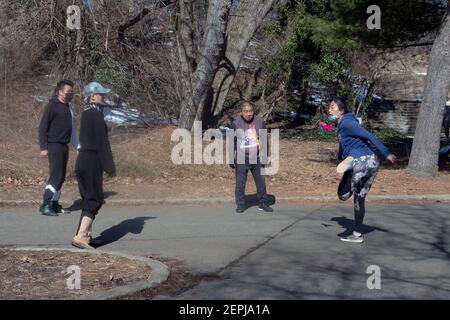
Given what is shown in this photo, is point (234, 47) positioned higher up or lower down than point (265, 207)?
higher up

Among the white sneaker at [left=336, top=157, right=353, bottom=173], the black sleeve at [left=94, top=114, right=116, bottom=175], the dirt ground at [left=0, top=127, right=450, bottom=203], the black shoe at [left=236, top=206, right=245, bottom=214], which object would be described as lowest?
the black shoe at [left=236, top=206, right=245, bottom=214]

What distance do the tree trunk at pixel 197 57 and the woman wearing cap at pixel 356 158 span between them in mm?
A: 7682

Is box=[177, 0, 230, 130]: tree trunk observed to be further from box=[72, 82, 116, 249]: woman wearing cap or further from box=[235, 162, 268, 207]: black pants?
box=[72, 82, 116, 249]: woman wearing cap

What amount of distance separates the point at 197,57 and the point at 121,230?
8081 mm

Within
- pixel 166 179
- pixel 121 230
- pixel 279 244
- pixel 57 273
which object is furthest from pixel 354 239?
pixel 166 179

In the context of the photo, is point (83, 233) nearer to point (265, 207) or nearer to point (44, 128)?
point (44, 128)

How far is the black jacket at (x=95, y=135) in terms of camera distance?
906cm

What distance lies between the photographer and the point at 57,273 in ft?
25.6

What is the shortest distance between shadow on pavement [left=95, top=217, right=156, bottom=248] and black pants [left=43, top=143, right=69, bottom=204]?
1.17m

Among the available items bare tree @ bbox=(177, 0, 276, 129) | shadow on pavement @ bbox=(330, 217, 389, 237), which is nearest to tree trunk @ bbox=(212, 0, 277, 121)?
bare tree @ bbox=(177, 0, 276, 129)

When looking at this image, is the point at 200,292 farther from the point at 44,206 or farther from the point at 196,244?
the point at 44,206

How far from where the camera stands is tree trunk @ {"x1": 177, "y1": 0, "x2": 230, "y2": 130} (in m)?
Answer: 17.0

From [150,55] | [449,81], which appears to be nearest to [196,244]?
[449,81]

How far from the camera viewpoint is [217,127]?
64.3 feet
